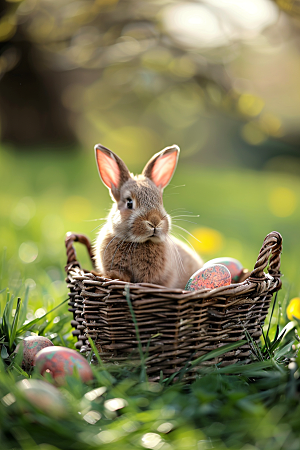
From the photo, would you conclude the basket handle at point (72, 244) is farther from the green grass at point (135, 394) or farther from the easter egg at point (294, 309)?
the easter egg at point (294, 309)

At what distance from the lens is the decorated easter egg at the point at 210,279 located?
1864 mm

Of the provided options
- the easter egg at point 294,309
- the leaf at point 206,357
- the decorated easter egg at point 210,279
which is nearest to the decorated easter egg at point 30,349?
the leaf at point 206,357

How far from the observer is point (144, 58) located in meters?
2.88

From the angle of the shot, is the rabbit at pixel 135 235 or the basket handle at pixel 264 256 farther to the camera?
the rabbit at pixel 135 235

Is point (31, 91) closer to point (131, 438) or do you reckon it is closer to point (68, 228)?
point (68, 228)

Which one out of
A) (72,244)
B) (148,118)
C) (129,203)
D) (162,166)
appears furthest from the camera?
(148,118)

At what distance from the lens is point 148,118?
21.4 ft

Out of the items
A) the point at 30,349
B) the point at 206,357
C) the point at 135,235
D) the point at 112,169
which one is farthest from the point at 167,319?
the point at 112,169

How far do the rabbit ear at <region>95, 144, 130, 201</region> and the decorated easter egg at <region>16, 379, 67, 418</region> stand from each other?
1128mm

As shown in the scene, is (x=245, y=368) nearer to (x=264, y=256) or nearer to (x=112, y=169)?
(x=264, y=256)

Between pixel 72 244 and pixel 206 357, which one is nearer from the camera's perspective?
pixel 206 357

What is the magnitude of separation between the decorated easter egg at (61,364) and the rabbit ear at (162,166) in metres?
1.10

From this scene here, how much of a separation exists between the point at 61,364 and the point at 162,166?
1.20 meters

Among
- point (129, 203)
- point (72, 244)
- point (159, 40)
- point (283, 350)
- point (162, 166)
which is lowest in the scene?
point (283, 350)
